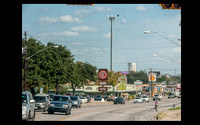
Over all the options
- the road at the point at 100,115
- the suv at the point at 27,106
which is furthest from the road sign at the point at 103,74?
the suv at the point at 27,106

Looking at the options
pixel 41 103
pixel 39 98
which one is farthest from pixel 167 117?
pixel 39 98

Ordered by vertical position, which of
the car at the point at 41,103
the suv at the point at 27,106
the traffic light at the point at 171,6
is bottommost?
the car at the point at 41,103

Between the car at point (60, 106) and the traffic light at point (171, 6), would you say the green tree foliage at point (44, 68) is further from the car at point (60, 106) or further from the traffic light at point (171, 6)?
the traffic light at point (171, 6)

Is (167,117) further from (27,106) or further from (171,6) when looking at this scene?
(27,106)

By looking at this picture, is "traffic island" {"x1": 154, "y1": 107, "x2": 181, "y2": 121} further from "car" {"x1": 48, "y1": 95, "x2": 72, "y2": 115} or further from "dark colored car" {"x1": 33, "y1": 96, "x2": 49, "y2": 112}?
"dark colored car" {"x1": 33, "y1": 96, "x2": 49, "y2": 112}

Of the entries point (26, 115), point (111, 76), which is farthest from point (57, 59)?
point (26, 115)

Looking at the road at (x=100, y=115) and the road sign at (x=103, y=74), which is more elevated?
the road sign at (x=103, y=74)

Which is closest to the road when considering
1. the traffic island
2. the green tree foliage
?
the traffic island

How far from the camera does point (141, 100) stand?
285 ft

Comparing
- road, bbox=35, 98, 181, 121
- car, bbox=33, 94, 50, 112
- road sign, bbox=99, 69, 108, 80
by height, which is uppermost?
road sign, bbox=99, 69, 108, 80

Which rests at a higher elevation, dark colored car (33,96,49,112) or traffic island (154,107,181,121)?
dark colored car (33,96,49,112)

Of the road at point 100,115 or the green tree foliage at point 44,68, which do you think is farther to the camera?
the green tree foliage at point 44,68
